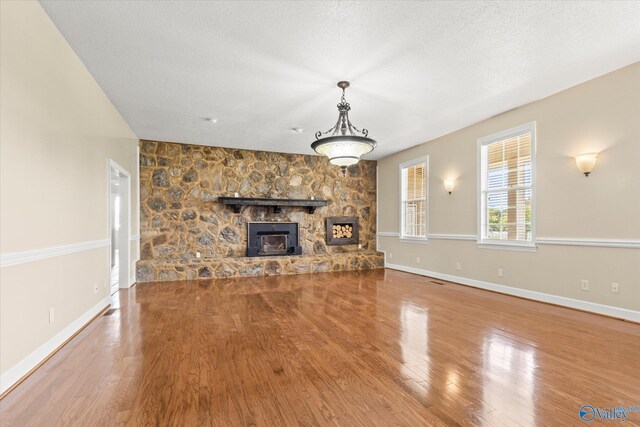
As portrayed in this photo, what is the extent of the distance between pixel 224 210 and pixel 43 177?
430 cm

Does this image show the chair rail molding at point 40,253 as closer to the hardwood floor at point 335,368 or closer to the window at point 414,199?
the hardwood floor at point 335,368

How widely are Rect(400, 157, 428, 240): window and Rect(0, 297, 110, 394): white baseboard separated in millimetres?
5708

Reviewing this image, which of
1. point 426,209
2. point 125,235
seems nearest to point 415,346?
point 426,209

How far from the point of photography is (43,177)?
2.43 m

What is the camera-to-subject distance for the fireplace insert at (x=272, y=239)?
6891mm

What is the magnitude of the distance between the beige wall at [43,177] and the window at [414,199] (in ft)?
18.5

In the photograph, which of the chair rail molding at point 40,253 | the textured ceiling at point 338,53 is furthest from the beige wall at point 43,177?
the textured ceiling at point 338,53

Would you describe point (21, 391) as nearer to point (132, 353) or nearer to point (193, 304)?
point (132, 353)

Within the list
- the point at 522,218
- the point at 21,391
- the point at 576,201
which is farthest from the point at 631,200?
the point at 21,391

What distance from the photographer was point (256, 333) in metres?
3.01

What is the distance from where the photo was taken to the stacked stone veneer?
619cm

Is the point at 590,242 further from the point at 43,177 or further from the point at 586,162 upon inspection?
the point at 43,177

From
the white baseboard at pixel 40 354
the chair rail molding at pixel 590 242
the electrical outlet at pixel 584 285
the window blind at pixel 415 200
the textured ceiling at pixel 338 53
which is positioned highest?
the textured ceiling at pixel 338 53

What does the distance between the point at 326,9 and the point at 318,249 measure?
5.71 metres
